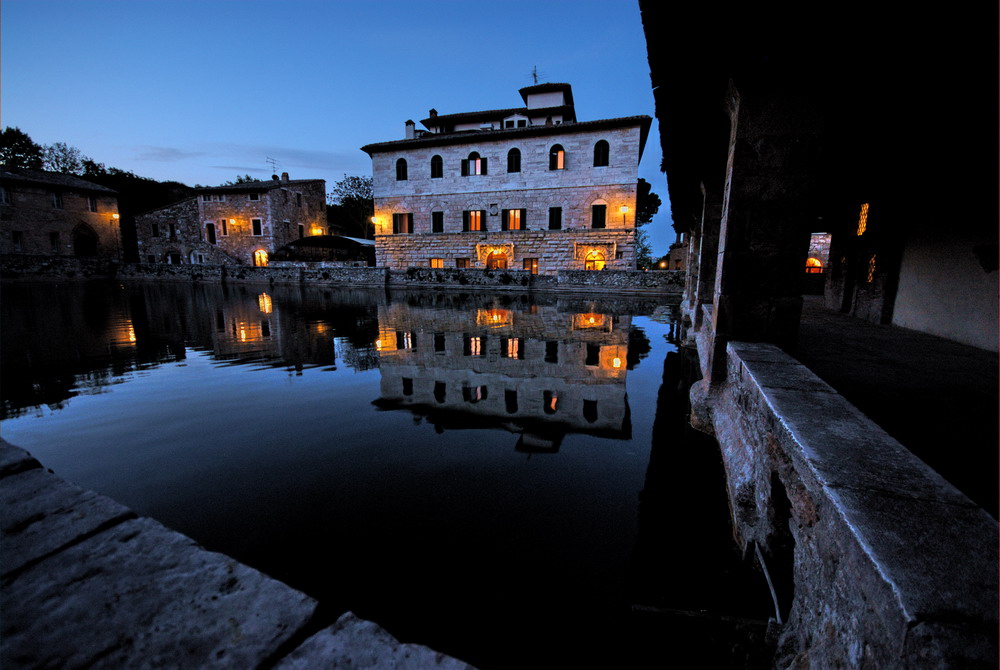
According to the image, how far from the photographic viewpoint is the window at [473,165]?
85.1ft

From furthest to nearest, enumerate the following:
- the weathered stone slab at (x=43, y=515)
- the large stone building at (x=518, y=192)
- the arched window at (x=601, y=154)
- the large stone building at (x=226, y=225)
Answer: the large stone building at (x=226, y=225)
the large stone building at (x=518, y=192)
the arched window at (x=601, y=154)
the weathered stone slab at (x=43, y=515)

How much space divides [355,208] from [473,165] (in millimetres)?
27178

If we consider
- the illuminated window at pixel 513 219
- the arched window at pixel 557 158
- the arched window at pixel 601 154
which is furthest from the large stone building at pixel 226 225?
the arched window at pixel 601 154

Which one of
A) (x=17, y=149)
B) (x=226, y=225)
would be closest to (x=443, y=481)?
(x=226, y=225)

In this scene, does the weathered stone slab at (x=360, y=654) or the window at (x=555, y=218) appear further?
the window at (x=555, y=218)

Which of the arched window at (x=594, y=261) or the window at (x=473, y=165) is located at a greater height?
the window at (x=473, y=165)

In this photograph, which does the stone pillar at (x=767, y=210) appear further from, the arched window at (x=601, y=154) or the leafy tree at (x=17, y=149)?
the leafy tree at (x=17, y=149)

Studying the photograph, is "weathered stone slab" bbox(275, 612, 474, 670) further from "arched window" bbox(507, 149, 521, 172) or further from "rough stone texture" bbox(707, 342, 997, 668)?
"arched window" bbox(507, 149, 521, 172)

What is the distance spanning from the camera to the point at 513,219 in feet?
84.8

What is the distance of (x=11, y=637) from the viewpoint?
1179 millimetres

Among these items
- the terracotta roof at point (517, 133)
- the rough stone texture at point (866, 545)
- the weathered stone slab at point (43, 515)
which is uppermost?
the terracotta roof at point (517, 133)

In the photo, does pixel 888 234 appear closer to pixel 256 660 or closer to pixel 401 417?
pixel 401 417

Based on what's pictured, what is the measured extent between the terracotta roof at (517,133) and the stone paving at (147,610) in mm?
25203

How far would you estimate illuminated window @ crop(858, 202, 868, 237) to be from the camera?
25.7 ft
